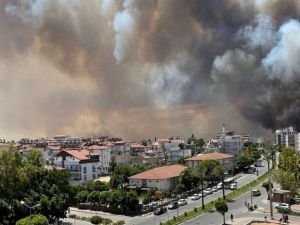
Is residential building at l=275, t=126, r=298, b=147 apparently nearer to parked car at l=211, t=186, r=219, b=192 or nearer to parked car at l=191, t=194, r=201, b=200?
parked car at l=211, t=186, r=219, b=192

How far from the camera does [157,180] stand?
59219 millimetres

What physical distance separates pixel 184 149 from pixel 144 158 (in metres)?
12.1

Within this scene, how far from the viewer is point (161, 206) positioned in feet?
163

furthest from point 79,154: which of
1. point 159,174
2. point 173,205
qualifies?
point 173,205

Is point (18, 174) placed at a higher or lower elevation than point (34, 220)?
higher

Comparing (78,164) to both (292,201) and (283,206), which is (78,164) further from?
(283,206)

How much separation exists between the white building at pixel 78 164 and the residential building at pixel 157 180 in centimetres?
1138

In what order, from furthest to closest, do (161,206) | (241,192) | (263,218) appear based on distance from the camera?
(241,192)
(161,206)
(263,218)

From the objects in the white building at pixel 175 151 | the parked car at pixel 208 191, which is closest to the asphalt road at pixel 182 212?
the parked car at pixel 208 191

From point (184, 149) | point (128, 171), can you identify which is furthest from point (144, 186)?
point (184, 149)

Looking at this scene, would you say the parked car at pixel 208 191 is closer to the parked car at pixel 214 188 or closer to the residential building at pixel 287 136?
the parked car at pixel 214 188

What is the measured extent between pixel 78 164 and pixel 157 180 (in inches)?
625

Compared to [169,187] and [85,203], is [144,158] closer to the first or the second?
[169,187]

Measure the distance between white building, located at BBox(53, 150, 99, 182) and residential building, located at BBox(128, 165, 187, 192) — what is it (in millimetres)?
11382
